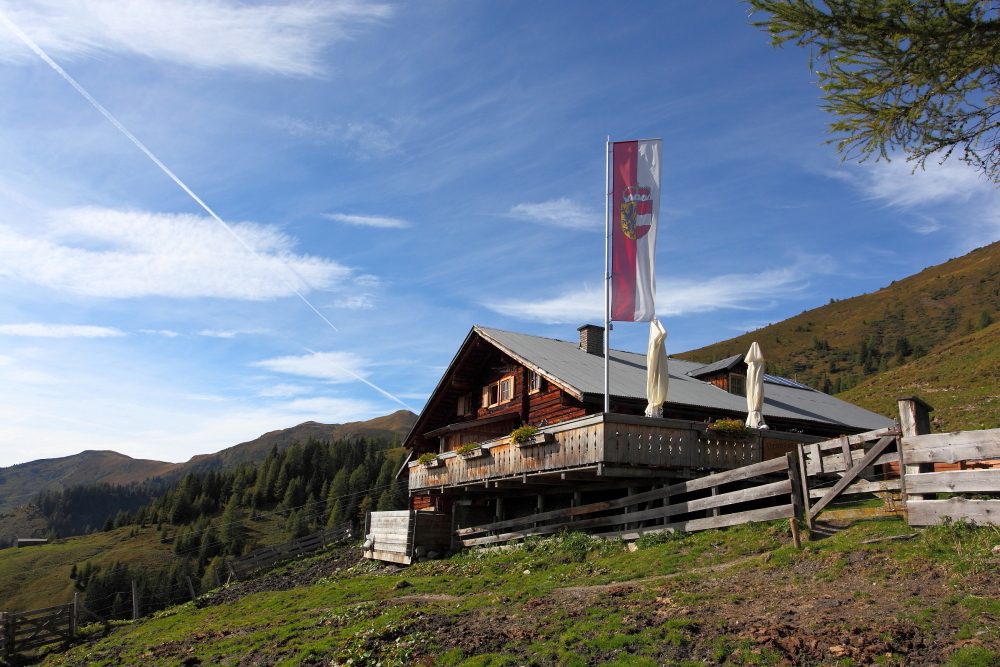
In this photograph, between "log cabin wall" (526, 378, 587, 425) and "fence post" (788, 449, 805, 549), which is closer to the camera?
"fence post" (788, 449, 805, 549)

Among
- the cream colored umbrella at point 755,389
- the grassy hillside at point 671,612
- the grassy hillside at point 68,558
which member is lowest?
the grassy hillside at point 68,558

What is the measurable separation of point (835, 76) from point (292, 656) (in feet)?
44.3

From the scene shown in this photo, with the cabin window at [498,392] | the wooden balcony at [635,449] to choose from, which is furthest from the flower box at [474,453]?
the cabin window at [498,392]

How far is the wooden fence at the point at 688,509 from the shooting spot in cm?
1627

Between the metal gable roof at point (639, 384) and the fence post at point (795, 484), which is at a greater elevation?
the metal gable roof at point (639, 384)

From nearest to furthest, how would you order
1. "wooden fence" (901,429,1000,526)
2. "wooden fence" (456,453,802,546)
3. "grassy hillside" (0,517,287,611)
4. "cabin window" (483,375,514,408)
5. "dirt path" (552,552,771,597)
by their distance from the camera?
"wooden fence" (901,429,1000,526) < "dirt path" (552,552,771,597) < "wooden fence" (456,453,802,546) < "cabin window" (483,375,514,408) < "grassy hillside" (0,517,287,611)

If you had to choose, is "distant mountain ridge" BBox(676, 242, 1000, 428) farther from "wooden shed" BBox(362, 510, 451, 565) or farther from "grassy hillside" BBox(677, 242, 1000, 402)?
"wooden shed" BBox(362, 510, 451, 565)

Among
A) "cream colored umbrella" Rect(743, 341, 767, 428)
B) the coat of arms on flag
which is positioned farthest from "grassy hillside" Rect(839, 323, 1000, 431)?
the coat of arms on flag

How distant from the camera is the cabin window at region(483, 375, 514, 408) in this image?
32.7 metres

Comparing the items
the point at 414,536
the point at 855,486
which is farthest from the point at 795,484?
the point at 414,536

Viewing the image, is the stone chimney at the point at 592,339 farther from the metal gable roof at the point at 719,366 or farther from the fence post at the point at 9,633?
the fence post at the point at 9,633

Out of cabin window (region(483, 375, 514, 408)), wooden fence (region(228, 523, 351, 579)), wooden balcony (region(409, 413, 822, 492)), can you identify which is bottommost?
wooden fence (region(228, 523, 351, 579))

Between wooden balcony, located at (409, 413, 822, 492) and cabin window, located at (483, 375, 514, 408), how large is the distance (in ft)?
26.3

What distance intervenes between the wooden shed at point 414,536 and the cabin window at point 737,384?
1312cm
